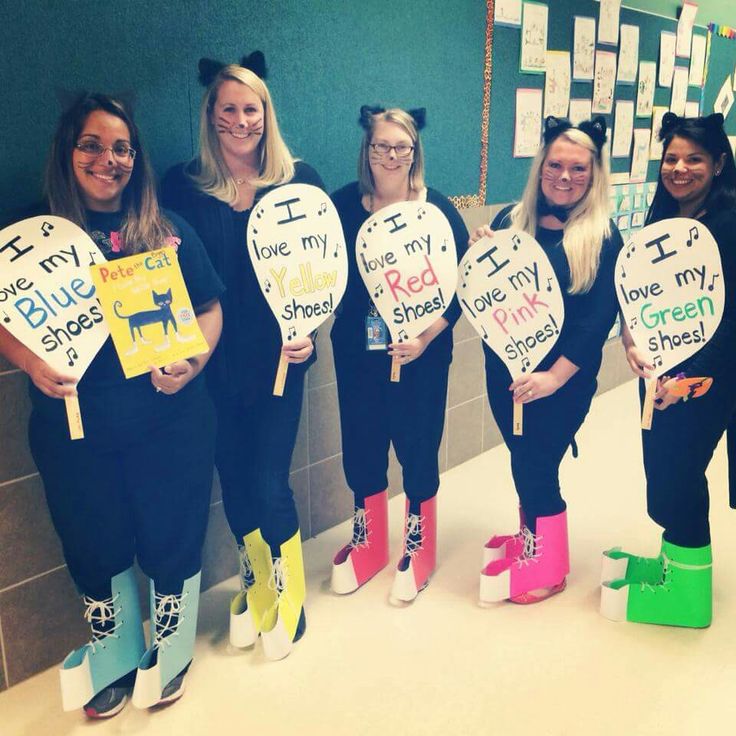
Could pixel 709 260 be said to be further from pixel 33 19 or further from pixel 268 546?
pixel 33 19

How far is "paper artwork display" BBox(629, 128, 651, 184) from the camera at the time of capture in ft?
13.6

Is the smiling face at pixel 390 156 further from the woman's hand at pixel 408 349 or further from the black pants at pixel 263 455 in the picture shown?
the black pants at pixel 263 455

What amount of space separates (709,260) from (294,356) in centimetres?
105

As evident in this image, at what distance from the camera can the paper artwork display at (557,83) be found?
332 centimetres

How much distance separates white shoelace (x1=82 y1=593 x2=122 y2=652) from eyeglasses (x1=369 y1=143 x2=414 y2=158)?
129 cm

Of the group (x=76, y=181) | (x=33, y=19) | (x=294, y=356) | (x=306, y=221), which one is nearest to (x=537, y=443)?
(x=294, y=356)

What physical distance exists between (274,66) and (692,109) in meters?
3.46

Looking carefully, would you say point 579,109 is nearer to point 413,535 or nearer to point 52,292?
point 413,535

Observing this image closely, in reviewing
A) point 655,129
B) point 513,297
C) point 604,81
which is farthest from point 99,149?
point 655,129

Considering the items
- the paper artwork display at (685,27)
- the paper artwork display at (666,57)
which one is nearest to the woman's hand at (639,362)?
the paper artwork display at (666,57)

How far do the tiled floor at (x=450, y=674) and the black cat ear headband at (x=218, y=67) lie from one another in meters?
1.49

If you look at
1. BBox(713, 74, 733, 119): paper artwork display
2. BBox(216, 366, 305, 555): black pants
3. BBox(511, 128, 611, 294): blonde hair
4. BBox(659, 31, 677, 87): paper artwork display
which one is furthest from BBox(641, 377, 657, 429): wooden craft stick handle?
BBox(713, 74, 733, 119): paper artwork display

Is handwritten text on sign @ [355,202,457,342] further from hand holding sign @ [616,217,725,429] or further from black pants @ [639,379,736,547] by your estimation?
black pants @ [639,379,736,547]

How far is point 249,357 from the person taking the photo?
190cm
